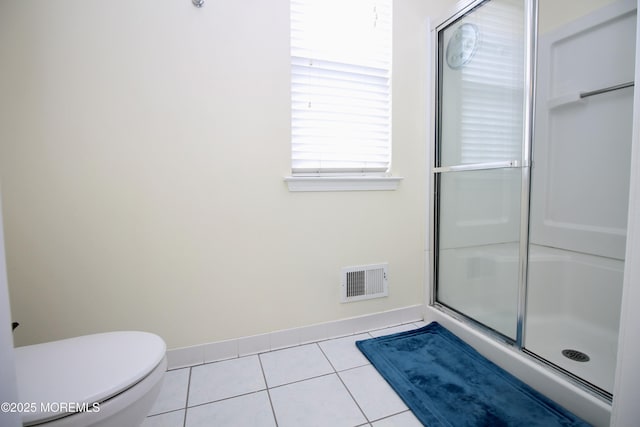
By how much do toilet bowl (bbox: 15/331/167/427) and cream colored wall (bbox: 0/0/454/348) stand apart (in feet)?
1.46

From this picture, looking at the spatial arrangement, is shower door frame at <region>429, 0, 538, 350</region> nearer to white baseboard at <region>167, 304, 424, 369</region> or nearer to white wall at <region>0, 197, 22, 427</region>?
white baseboard at <region>167, 304, 424, 369</region>

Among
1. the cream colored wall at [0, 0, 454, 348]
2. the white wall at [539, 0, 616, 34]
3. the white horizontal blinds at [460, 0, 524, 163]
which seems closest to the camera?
the cream colored wall at [0, 0, 454, 348]

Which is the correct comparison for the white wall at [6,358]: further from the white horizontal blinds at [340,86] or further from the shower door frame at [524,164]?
the shower door frame at [524,164]

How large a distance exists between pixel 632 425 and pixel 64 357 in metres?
1.74

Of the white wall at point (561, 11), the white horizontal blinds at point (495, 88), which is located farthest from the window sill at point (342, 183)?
the white wall at point (561, 11)

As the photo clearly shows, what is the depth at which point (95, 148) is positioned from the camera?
1338 millimetres

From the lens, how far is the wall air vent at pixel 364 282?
71.1 inches

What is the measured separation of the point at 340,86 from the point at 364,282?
1.19 meters

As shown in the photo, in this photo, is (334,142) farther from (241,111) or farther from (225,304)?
(225,304)

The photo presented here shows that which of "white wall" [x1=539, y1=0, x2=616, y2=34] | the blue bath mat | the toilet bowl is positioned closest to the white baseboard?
the blue bath mat

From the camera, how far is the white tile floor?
45.8 inches

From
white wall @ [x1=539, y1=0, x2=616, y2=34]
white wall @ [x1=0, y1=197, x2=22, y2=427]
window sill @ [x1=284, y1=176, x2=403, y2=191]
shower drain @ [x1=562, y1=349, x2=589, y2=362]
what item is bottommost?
shower drain @ [x1=562, y1=349, x2=589, y2=362]

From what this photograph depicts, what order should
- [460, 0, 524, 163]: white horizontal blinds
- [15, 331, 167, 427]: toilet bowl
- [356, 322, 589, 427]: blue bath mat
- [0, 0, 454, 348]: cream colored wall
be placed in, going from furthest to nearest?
1. [460, 0, 524, 163]: white horizontal blinds
2. [0, 0, 454, 348]: cream colored wall
3. [356, 322, 589, 427]: blue bath mat
4. [15, 331, 167, 427]: toilet bowl

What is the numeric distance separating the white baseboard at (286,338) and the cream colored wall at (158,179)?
5 cm
